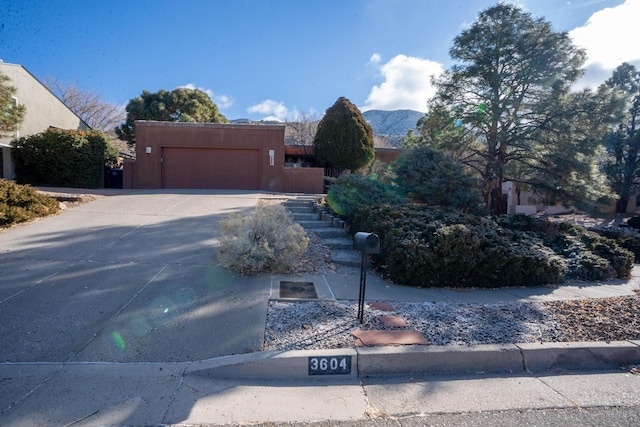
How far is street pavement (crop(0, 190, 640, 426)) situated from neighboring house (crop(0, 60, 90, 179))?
610 inches

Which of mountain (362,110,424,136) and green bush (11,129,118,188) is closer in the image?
green bush (11,129,118,188)

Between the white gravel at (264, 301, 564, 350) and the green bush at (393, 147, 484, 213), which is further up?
the green bush at (393, 147, 484, 213)

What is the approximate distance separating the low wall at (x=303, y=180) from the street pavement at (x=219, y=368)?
11.6 metres

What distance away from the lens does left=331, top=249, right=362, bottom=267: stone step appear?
6.65 meters

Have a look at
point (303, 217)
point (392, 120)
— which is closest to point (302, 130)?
point (303, 217)

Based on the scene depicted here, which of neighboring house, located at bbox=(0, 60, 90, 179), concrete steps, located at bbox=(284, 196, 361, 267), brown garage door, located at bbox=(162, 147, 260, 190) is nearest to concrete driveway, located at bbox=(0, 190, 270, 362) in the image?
concrete steps, located at bbox=(284, 196, 361, 267)

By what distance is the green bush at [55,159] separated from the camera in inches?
639

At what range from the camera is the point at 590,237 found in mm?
8375

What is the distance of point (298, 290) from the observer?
5254 millimetres

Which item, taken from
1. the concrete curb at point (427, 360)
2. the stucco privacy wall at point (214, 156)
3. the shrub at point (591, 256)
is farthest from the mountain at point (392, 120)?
the concrete curb at point (427, 360)

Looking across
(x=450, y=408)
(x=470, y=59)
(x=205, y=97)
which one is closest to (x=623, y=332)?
(x=450, y=408)

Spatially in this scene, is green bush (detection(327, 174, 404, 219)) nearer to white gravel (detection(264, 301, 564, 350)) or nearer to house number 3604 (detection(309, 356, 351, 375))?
white gravel (detection(264, 301, 564, 350))

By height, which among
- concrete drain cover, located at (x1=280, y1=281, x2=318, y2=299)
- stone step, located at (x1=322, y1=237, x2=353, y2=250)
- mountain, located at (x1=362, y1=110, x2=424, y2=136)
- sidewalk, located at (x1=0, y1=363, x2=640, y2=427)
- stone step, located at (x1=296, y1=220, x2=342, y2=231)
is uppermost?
mountain, located at (x1=362, y1=110, x2=424, y2=136)

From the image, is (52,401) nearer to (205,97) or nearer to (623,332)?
(623,332)
